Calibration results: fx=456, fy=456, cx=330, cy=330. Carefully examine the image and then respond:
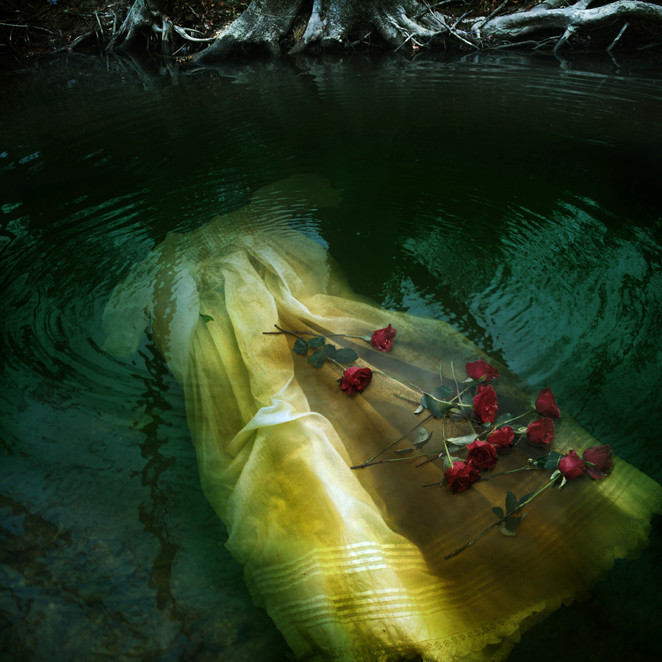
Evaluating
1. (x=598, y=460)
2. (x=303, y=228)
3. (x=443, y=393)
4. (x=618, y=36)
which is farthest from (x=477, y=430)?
(x=618, y=36)

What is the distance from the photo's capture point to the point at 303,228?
3748 millimetres

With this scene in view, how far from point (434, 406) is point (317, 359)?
63 centimetres

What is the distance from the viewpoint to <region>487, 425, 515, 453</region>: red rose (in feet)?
5.86

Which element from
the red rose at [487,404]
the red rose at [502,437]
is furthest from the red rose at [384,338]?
the red rose at [502,437]

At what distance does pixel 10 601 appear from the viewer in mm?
1529

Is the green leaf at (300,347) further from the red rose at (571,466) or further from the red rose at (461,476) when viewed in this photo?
the red rose at (571,466)

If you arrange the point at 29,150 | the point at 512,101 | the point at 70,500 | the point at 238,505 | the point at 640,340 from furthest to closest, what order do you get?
the point at 512,101 → the point at 29,150 → the point at 640,340 → the point at 70,500 → the point at 238,505

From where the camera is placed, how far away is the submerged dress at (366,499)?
1.40 metres

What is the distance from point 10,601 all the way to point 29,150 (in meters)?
5.98

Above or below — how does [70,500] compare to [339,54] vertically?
below

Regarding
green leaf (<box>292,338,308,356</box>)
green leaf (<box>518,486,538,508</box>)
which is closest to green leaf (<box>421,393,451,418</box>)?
green leaf (<box>518,486,538,508</box>)

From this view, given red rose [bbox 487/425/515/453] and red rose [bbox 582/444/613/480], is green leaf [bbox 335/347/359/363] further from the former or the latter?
red rose [bbox 582/444/613/480]

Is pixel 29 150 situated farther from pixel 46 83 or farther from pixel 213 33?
pixel 213 33

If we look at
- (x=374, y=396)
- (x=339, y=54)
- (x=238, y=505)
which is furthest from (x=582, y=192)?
(x=339, y=54)
